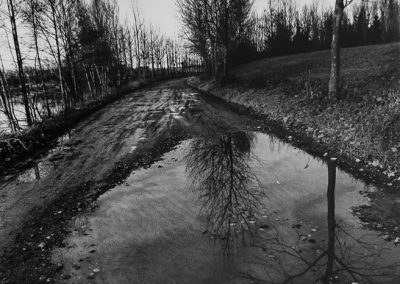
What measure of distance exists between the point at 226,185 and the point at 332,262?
344 cm

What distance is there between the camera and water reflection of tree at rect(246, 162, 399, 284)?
15.4 ft

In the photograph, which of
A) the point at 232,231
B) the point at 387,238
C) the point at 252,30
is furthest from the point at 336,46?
the point at 252,30

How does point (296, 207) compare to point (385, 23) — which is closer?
point (296, 207)

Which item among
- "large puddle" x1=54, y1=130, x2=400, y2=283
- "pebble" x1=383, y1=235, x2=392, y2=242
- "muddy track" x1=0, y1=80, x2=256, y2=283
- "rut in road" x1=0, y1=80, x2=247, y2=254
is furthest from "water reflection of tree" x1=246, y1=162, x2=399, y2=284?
"rut in road" x1=0, y1=80, x2=247, y2=254

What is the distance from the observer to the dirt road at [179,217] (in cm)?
508

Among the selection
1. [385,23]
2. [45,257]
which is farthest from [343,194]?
[385,23]

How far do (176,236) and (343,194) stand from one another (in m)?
4.17

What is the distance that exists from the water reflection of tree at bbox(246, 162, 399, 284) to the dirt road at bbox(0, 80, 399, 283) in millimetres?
24

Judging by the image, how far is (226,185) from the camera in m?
8.02

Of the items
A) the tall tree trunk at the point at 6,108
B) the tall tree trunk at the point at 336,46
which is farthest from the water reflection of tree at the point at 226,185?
the tall tree trunk at the point at 6,108

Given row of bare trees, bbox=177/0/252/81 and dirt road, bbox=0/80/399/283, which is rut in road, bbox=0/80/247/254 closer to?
dirt road, bbox=0/80/399/283

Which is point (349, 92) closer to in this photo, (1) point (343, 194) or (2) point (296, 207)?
(1) point (343, 194)

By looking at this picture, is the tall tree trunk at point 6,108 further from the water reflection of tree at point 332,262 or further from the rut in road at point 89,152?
the water reflection of tree at point 332,262

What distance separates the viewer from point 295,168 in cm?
934
